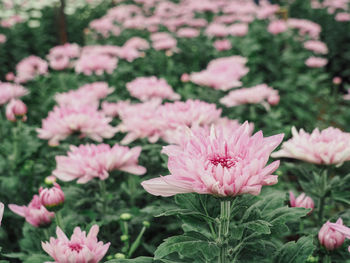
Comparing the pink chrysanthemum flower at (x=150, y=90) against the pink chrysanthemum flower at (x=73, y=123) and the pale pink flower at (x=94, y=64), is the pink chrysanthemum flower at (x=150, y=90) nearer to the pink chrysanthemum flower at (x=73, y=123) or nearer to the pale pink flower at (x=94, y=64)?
the pink chrysanthemum flower at (x=73, y=123)

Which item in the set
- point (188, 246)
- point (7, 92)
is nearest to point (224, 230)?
point (188, 246)

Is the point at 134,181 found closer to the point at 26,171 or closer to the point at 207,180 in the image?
the point at 26,171

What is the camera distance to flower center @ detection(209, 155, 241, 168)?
1.00 meters

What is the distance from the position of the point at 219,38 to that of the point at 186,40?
1.54 feet

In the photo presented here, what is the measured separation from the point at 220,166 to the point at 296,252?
411 millimetres

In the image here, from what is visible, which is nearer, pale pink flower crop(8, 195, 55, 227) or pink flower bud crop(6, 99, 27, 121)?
pale pink flower crop(8, 195, 55, 227)

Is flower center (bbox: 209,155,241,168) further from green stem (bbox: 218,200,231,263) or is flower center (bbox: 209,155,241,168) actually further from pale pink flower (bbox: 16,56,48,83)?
pale pink flower (bbox: 16,56,48,83)

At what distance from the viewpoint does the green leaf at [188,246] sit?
3.21 feet

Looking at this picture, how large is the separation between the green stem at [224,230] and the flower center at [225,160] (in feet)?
0.38

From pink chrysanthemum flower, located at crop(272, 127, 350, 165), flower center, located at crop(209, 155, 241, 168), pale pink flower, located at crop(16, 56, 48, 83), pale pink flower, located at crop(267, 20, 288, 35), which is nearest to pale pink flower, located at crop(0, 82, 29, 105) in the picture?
pale pink flower, located at crop(16, 56, 48, 83)

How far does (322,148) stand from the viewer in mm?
1403

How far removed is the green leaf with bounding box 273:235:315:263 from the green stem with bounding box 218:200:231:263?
7.0 inches

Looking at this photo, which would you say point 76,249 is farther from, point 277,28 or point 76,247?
point 277,28

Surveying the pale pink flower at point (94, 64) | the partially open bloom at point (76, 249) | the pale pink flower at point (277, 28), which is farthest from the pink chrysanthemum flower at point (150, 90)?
the pale pink flower at point (277, 28)
